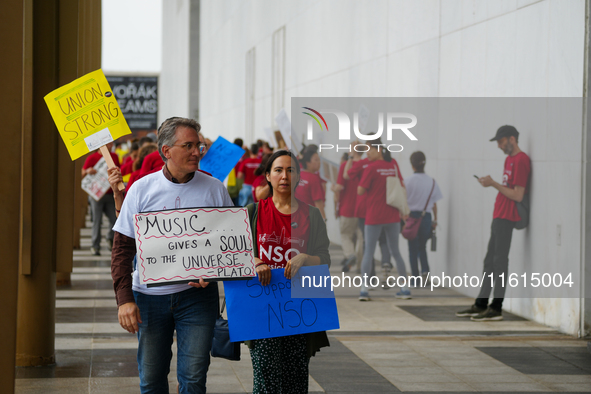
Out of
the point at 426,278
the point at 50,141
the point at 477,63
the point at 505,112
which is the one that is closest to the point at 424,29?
the point at 477,63

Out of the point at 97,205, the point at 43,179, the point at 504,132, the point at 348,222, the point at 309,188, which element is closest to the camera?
the point at 43,179

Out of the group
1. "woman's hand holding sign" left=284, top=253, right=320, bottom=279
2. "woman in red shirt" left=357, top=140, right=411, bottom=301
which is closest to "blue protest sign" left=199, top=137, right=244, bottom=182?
"woman's hand holding sign" left=284, top=253, right=320, bottom=279

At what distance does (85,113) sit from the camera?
16.3 ft

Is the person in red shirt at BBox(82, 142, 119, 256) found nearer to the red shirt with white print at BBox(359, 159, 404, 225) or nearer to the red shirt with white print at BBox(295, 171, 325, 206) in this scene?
the red shirt with white print at BBox(295, 171, 325, 206)

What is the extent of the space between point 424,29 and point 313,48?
329 inches

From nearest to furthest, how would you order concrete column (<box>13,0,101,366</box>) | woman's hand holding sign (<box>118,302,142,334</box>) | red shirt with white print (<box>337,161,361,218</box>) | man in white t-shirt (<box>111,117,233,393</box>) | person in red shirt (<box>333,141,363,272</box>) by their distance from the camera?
woman's hand holding sign (<box>118,302,142,334</box>) → man in white t-shirt (<box>111,117,233,393</box>) → concrete column (<box>13,0,101,366</box>) → red shirt with white print (<box>337,161,361,218</box>) → person in red shirt (<box>333,141,363,272</box>)

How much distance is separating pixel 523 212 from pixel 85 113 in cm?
555

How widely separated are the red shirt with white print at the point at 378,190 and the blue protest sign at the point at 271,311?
5035 mm

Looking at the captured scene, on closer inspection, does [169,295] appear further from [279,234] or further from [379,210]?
[379,210]

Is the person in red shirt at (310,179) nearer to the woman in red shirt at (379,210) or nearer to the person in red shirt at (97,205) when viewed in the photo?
the woman in red shirt at (379,210)

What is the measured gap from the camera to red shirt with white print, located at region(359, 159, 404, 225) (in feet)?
31.1

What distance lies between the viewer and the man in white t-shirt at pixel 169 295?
161 inches

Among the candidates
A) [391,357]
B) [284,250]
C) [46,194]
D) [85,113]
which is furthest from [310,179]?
[284,250]

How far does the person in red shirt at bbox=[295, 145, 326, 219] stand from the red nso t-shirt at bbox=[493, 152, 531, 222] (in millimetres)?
2008
